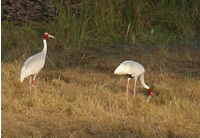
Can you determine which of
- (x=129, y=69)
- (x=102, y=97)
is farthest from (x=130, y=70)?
(x=102, y=97)

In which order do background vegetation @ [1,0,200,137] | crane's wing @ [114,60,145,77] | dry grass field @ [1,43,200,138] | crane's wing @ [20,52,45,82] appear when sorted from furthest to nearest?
crane's wing @ [20,52,45,82], crane's wing @ [114,60,145,77], background vegetation @ [1,0,200,137], dry grass field @ [1,43,200,138]

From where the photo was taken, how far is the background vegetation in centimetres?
514

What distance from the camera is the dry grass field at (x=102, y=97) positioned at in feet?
16.5

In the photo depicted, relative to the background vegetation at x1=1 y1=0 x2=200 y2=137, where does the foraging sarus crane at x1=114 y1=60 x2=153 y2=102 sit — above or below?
above

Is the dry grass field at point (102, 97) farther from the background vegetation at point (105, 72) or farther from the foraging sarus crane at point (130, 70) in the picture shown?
the foraging sarus crane at point (130, 70)

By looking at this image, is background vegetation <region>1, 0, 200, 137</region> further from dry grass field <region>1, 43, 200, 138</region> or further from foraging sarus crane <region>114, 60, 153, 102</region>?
foraging sarus crane <region>114, 60, 153, 102</region>

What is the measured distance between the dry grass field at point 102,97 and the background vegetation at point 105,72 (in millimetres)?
10

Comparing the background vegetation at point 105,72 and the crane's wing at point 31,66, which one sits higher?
the crane's wing at point 31,66

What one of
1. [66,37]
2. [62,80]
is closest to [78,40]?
[66,37]

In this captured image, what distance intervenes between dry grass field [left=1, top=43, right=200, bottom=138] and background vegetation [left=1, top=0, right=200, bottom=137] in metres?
0.01

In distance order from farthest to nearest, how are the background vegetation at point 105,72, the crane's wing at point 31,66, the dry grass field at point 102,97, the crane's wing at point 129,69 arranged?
the crane's wing at point 31,66, the crane's wing at point 129,69, the background vegetation at point 105,72, the dry grass field at point 102,97

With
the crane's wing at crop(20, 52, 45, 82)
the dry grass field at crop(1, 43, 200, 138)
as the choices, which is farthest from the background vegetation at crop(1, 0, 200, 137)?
the crane's wing at crop(20, 52, 45, 82)

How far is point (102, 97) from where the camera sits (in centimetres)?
602

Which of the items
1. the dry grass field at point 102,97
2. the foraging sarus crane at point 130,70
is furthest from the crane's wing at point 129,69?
the dry grass field at point 102,97
